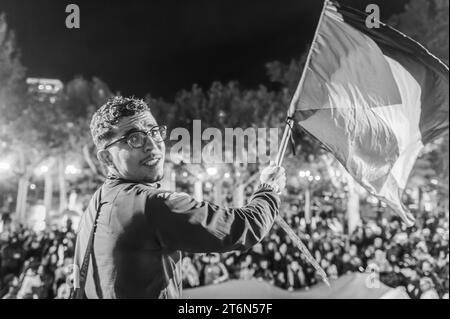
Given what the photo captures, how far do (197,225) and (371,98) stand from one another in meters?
2.41

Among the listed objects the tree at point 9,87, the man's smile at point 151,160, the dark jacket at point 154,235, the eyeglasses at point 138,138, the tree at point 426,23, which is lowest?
the dark jacket at point 154,235

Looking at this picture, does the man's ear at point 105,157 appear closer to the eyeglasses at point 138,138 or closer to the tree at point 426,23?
the eyeglasses at point 138,138

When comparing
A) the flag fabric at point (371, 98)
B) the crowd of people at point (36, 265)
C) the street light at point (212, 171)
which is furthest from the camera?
the street light at point (212, 171)

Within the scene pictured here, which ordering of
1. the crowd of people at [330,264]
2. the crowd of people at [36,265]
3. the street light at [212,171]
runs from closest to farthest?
the crowd of people at [36,265]
the crowd of people at [330,264]
the street light at [212,171]

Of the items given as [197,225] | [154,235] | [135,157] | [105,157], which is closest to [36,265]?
[105,157]

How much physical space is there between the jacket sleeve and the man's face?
24 centimetres

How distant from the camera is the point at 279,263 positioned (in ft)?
41.4

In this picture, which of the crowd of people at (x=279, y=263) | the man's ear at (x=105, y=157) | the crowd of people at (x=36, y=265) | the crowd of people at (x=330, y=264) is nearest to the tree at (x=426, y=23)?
the crowd of people at (x=279, y=263)

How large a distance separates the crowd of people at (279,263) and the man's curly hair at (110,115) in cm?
691

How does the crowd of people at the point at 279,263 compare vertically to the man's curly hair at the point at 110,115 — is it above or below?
below

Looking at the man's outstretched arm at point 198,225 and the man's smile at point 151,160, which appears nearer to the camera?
the man's outstretched arm at point 198,225

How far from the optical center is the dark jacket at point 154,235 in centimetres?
229

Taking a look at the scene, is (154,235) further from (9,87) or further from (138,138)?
(9,87)

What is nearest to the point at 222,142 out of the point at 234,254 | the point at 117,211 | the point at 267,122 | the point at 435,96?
the point at 267,122
